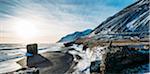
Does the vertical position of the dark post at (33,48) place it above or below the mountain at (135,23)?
below

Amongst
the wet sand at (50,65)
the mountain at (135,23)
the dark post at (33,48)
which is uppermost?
the mountain at (135,23)

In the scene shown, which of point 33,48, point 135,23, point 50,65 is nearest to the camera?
point 50,65

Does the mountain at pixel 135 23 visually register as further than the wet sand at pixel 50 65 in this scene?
Yes

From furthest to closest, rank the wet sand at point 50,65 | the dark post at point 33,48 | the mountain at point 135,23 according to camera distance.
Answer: the mountain at point 135,23
the dark post at point 33,48
the wet sand at point 50,65

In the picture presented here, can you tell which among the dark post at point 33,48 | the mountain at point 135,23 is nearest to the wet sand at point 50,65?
the dark post at point 33,48

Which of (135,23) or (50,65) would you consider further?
(135,23)

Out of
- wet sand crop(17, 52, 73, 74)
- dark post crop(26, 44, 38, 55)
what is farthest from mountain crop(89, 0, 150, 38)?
dark post crop(26, 44, 38, 55)

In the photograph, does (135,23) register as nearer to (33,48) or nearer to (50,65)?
(33,48)

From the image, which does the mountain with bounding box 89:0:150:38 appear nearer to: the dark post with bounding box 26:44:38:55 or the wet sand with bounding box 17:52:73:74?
the wet sand with bounding box 17:52:73:74

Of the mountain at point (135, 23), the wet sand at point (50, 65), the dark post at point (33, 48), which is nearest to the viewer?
the wet sand at point (50, 65)

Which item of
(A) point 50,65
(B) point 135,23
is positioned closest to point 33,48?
(A) point 50,65

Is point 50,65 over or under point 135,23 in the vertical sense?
under

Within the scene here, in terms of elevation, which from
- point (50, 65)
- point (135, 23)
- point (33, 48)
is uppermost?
point (135, 23)

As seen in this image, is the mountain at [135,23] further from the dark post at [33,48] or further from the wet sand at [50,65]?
the dark post at [33,48]
